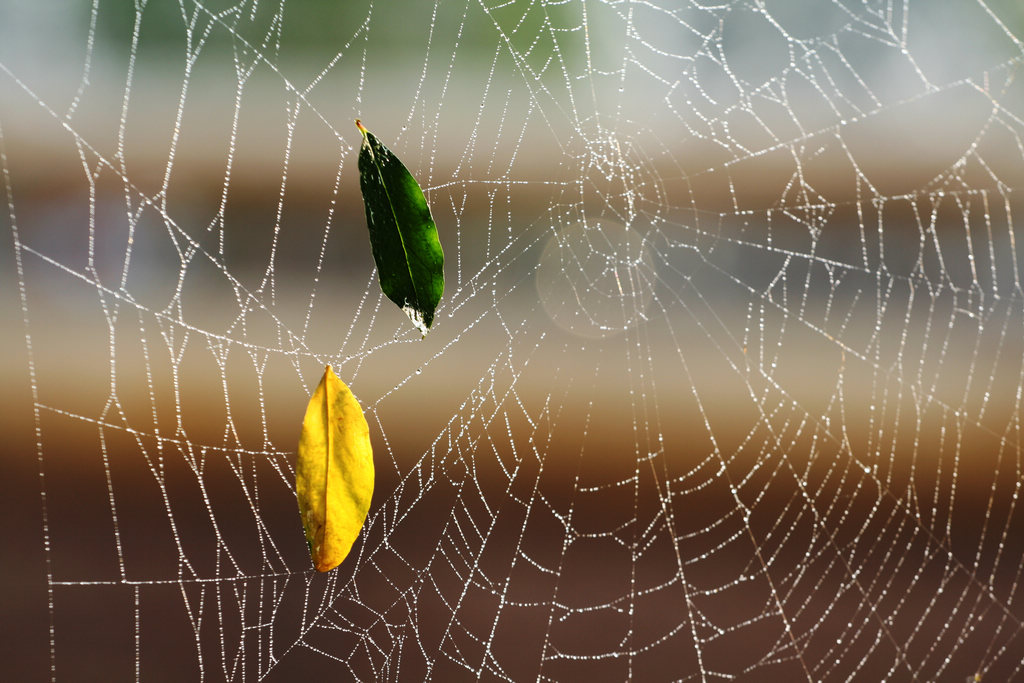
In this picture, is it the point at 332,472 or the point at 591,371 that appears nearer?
the point at 332,472

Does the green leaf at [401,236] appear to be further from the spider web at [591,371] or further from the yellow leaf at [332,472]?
the spider web at [591,371]

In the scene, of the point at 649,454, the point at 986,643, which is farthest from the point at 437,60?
the point at 986,643

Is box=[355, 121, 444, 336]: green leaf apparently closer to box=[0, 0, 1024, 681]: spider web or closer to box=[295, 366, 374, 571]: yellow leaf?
box=[295, 366, 374, 571]: yellow leaf

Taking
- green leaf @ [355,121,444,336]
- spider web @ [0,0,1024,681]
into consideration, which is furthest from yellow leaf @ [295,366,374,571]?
spider web @ [0,0,1024,681]

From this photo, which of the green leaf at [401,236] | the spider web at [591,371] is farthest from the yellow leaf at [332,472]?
the spider web at [591,371]

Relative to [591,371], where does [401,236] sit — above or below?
above

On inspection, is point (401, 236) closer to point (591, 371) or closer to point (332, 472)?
point (332, 472)

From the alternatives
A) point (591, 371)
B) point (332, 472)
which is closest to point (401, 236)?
point (332, 472)
